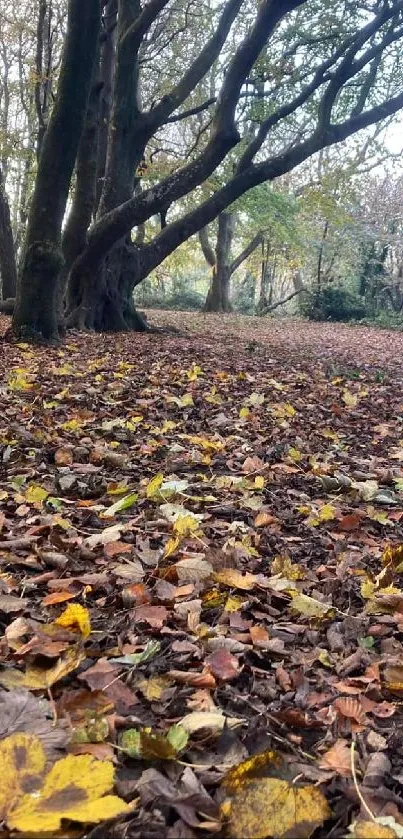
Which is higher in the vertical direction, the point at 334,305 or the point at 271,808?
the point at 334,305

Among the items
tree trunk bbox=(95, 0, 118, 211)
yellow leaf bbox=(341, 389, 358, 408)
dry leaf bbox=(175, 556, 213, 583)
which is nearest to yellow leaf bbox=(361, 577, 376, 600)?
dry leaf bbox=(175, 556, 213, 583)

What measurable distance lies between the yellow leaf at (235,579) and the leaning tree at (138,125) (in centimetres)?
572

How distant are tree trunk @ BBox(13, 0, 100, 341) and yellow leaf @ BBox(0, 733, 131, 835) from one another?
6.48 meters

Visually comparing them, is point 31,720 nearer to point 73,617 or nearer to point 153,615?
point 73,617

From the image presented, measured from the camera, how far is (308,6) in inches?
404

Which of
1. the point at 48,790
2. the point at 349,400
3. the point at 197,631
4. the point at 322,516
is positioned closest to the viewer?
the point at 48,790

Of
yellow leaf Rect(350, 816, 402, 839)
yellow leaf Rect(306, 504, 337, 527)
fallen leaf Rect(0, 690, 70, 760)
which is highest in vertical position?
yellow leaf Rect(350, 816, 402, 839)

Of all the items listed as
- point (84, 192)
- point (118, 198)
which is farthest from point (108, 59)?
point (84, 192)

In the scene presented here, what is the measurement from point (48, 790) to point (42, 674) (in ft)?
1.36

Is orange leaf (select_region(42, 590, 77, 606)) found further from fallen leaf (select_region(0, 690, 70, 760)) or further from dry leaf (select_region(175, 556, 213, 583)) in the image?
fallen leaf (select_region(0, 690, 70, 760))

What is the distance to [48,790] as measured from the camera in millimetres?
918

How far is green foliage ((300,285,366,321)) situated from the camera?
20.8 metres

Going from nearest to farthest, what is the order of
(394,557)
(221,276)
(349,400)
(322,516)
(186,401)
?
1. (394,557)
2. (322,516)
3. (186,401)
4. (349,400)
5. (221,276)

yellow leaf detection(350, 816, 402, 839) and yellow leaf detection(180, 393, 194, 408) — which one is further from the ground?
yellow leaf detection(180, 393, 194, 408)
